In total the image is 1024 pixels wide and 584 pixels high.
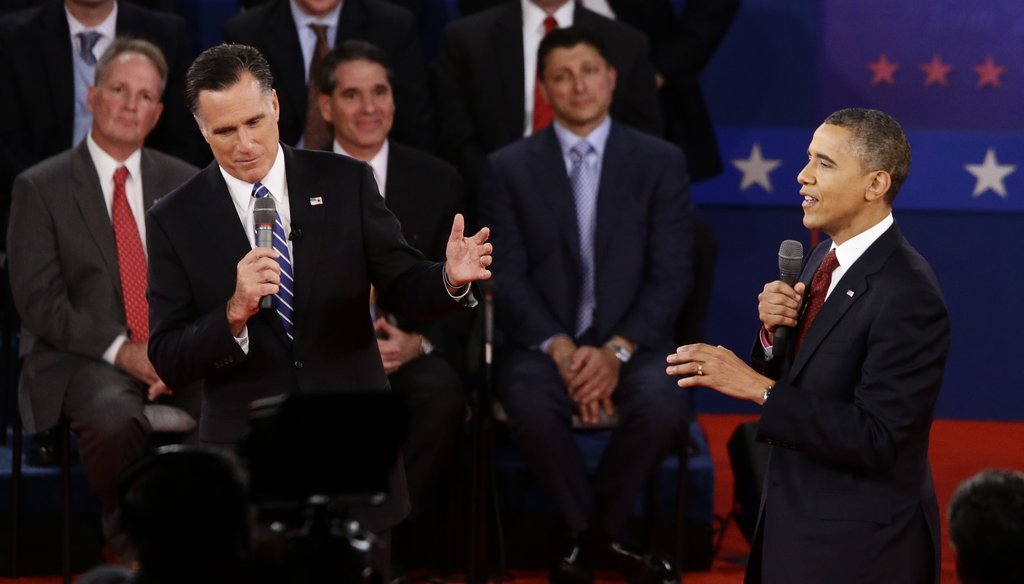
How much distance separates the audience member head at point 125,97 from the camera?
493 centimetres

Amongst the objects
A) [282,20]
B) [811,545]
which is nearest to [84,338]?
[282,20]

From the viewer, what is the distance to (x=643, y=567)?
4.58 metres

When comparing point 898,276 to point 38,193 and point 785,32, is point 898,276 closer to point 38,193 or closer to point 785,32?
point 38,193

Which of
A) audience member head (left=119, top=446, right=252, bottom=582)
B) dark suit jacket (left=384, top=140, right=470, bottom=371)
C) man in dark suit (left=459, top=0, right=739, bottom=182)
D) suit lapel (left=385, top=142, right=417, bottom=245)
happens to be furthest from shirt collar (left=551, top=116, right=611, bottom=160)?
audience member head (left=119, top=446, right=252, bottom=582)

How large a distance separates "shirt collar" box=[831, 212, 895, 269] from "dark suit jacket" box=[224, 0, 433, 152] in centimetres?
275

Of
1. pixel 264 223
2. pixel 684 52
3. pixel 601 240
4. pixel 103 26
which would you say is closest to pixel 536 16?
pixel 684 52

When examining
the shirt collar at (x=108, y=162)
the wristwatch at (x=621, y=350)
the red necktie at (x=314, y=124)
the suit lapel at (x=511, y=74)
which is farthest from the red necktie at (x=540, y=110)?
the shirt collar at (x=108, y=162)

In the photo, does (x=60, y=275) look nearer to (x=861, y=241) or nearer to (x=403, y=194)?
(x=403, y=194)

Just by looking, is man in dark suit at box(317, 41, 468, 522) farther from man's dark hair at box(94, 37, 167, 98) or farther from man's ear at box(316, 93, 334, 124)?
man's dark hair at box(94, 37, 167, 98)

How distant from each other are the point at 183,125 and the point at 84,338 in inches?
41.2

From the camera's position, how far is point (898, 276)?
9.84 ft

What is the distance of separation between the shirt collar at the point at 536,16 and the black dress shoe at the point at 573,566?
2.10m

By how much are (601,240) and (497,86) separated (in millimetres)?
926

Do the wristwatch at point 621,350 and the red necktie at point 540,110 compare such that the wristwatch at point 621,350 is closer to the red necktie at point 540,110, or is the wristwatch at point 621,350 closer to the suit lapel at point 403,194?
the suit lapel at point 403,194
